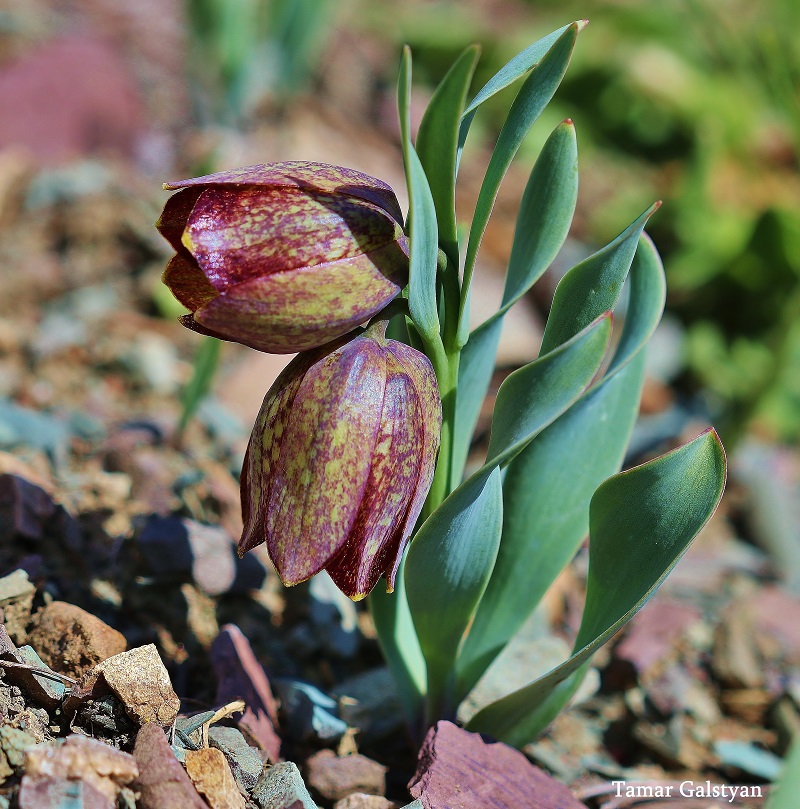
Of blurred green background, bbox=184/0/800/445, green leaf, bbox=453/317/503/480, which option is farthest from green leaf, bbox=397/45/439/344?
blurred green background, bbox=184/0/800/445

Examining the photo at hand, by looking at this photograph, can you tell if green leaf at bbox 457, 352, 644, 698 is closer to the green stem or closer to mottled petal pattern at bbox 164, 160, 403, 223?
the green stem

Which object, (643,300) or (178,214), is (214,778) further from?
(643,300)

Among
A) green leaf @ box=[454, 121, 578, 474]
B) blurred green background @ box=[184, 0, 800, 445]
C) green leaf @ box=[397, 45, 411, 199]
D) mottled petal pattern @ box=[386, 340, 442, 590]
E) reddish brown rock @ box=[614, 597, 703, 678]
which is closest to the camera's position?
green leaf @ box=[397, 45, 411, 199]

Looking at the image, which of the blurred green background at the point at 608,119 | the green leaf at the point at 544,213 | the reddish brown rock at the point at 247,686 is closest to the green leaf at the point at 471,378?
the green leaf at the point at 544,213

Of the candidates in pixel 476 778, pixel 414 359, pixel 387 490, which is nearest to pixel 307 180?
pixel 414 359

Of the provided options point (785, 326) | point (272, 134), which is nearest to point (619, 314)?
point (785, 326)
